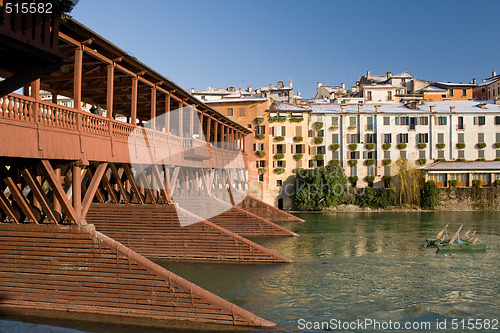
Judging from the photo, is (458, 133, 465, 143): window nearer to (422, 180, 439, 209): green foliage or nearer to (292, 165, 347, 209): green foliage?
(422, 180, 439, 209): green foliage

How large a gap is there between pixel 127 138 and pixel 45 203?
4575mm

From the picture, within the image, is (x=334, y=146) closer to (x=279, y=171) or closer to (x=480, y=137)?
(x=279, y=171)


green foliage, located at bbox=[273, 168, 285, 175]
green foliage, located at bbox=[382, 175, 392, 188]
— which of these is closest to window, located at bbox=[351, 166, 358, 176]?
green foliage, located at bbox=[382, 175, 392, 188]

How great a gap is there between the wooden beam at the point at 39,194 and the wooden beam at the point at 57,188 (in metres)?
0.32

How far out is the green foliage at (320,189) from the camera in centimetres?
5288

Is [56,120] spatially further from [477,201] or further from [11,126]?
[477,201]

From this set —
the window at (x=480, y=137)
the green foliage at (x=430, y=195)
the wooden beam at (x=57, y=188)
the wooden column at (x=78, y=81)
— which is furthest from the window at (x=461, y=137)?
the wooden beam at (x=57, y=188)

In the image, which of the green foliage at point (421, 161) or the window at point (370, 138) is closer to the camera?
the green foliage at point (421, 161)

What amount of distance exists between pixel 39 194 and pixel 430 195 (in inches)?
1923

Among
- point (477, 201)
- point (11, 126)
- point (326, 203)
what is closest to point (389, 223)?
point (326, 203)

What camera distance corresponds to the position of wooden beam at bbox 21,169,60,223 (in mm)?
11156

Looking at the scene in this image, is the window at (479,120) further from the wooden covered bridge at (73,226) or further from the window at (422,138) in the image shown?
the wooden covered bridge at (73,226)

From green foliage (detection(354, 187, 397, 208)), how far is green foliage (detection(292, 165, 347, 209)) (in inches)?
94.0

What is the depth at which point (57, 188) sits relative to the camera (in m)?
11.4
